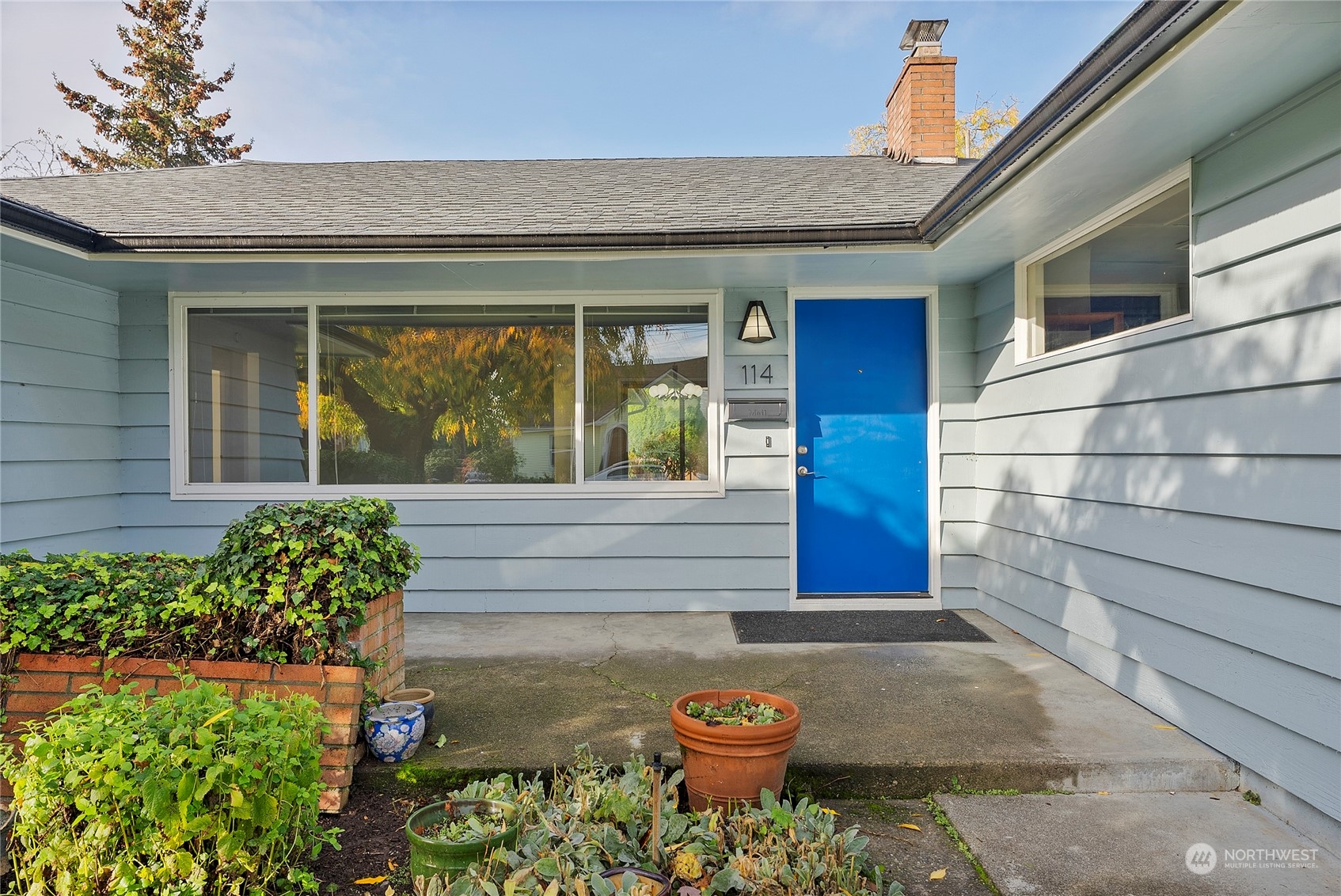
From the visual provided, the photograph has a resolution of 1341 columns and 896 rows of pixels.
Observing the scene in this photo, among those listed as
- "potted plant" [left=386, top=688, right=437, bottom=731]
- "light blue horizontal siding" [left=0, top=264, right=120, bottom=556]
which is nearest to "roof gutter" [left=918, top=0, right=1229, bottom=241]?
"potted plant" [left=386, top=688, right=437, bottom=731]

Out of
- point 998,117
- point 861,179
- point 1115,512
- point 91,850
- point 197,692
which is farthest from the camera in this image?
point 998,117

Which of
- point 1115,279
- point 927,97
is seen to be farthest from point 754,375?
point 927,97

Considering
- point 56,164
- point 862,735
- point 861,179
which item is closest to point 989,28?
point 861,179

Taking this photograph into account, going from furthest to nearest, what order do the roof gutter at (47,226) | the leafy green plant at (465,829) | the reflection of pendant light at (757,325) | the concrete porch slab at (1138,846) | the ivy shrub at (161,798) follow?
the reflection of pendant light at (757,325), the roof gutter at (47,226), the concrete porch slab at (1138,846), the leafy green plant at (465,829), the ivy shrub at (161,798)

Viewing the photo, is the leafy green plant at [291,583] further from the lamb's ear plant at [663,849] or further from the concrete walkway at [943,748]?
the lamb's ear plant at [663,849]

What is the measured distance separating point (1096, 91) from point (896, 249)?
1.69 m

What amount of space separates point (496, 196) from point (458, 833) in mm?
4249

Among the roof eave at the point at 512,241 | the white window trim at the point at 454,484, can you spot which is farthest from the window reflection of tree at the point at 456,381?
the roof eave at the point at 512,241

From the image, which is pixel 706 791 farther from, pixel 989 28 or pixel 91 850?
pixel 989 28

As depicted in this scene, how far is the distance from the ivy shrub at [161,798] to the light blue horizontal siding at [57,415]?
3.07 metres

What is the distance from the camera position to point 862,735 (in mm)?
2672

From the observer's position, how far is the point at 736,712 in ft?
7.80

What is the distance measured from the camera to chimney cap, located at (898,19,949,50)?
5516 mm

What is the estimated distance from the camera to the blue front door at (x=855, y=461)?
191 inches
